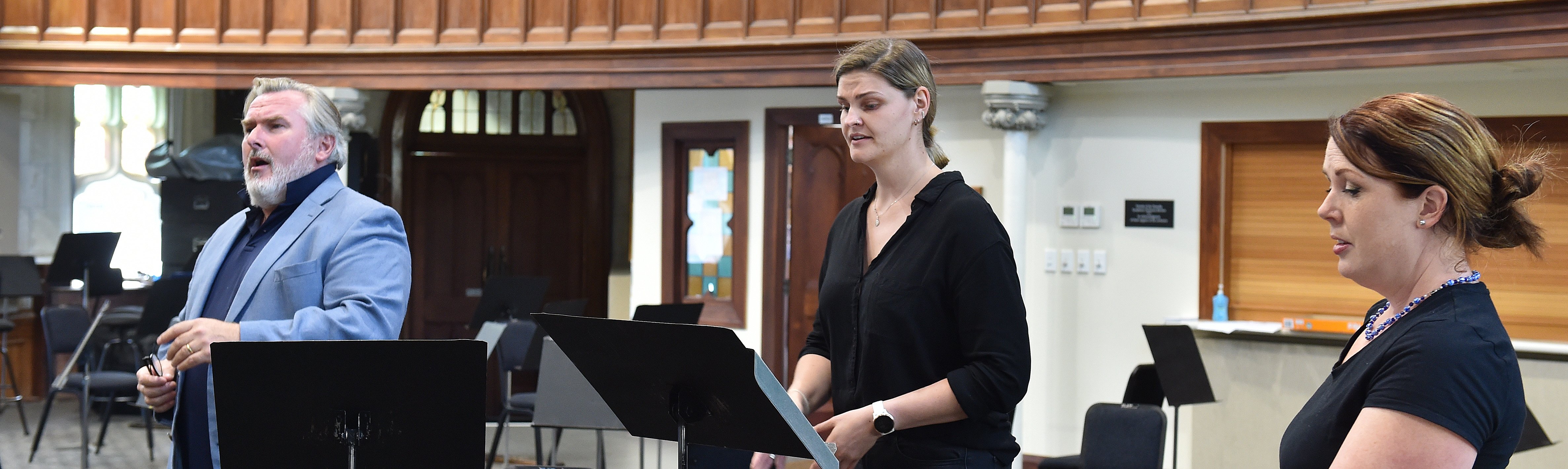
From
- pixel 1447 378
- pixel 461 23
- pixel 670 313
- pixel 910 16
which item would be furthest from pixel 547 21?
pixel 1447 378

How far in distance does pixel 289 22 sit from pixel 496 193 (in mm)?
2566

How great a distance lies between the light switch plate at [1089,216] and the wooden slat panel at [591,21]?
2978 mm

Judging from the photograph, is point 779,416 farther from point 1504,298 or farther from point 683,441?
point 1504,298

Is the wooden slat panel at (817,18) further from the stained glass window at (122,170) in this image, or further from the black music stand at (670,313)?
the stained glass window at (122,170)

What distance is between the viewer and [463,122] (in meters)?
Answer: 9.91

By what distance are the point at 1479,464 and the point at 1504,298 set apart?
5.53 m

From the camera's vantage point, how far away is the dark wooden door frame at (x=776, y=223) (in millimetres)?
7656

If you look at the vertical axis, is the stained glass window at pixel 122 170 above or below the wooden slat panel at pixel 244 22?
below

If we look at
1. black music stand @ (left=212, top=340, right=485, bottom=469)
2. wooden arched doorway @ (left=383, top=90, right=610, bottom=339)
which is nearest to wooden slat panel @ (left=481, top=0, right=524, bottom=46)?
wooden arched doorway @ (left=383, top=90, right=610, bottom=339)

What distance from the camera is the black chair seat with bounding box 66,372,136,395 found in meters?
7.02

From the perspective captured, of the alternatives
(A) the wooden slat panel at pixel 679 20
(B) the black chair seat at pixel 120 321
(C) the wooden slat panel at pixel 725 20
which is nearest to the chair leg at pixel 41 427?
(B) the black chair seat at pixel 120 321

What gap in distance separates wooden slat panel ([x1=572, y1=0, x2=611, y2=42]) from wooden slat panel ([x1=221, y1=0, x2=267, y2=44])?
2051mm

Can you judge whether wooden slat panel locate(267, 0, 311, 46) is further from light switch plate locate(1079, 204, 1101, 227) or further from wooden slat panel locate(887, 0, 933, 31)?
light switch plate locate(1079, 204, 1101, 227)

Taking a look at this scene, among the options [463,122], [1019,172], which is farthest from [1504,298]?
Result: [463,122]
